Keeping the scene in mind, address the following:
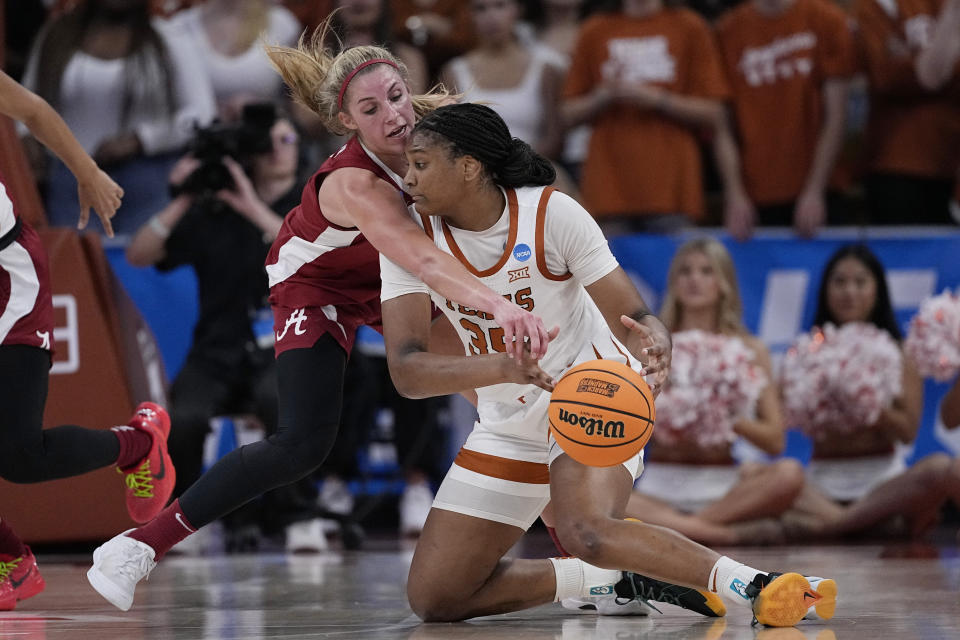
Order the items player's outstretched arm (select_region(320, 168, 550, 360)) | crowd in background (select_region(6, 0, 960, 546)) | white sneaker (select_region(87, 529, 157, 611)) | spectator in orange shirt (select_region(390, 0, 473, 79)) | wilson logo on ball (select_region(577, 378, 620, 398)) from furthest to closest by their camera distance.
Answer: spectator in orange shirt (select_region(390, 0, 473, 79))
crowd in background (select_region(6, 0, 960, 546))
white sneaker (select_region(87, 529, 157, 611))
wilson logo on ball (select_region(577, 378, 620, 398))
player's outstretched arm (select_region(320, 168, 550, 360))

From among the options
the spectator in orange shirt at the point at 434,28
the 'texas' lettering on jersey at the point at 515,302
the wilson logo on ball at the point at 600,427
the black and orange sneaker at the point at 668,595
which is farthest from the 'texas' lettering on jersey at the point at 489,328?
the spectator in orange shirt at the point at 434,28

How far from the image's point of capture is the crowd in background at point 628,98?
7184 millimetres

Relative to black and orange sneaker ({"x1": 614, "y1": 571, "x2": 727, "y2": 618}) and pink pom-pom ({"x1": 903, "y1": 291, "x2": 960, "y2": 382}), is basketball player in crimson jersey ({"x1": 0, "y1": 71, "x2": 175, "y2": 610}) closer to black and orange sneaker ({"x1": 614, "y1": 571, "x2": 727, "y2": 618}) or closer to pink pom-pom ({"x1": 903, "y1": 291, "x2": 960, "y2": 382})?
black and orange sneaker ({"x1": 614, "y1": 571, "x2": 727, "y2": 618})

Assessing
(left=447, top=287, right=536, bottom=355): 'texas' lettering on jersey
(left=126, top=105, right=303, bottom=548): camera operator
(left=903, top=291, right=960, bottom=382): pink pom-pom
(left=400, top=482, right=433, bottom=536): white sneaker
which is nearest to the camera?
(left=447, top=287, right=536, bottom=355): 'texas' lettering on jersey

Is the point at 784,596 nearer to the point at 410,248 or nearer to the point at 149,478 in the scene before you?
the point at 410,248

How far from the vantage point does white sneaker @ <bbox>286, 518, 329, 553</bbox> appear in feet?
21.2

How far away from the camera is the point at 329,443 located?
434cm

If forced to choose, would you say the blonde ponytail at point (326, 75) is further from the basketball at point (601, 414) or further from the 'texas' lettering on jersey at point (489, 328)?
the basketball at point (601, 414)

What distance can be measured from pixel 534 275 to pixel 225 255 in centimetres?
333

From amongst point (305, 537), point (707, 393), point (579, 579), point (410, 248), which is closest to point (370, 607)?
point (579, 579)

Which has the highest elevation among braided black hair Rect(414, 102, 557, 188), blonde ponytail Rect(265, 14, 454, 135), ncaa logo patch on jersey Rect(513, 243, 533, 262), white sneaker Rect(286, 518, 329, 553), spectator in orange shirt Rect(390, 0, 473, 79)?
spectator in orange shirt Rect(390, 0, 473, 79)

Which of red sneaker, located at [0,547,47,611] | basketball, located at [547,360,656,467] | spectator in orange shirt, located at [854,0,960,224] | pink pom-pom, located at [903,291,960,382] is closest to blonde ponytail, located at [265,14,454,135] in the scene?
basketball, located at [547,360,656,467]

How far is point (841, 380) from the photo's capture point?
6.46 m

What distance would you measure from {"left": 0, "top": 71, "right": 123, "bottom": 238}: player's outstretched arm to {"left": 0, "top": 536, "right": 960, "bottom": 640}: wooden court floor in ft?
4.74
